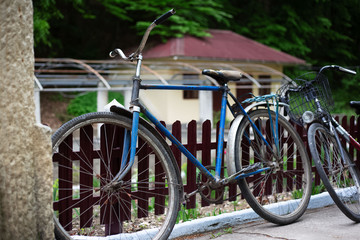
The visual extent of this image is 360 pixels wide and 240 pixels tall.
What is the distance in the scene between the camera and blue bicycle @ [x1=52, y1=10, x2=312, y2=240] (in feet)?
11.1

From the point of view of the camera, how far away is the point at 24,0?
287 cm

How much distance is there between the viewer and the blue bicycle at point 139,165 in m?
3.40

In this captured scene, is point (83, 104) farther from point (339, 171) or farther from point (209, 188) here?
point (209, 188)

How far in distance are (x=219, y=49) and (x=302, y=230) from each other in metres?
18.3

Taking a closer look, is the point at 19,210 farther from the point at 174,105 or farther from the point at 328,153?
the point at 174,105

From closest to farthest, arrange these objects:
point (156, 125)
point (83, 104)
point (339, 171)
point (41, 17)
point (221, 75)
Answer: point (156, 125) < point (221, 75) < point (339, 171) < point (41, 17) < point (83, 104)

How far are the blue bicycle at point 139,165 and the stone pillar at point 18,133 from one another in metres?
0.25

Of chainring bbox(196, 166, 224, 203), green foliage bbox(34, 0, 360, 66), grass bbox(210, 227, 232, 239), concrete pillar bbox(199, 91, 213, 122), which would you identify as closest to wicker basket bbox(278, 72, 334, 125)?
chainring bbox(196, 166, 224, 203)

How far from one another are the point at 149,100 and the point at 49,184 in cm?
1928

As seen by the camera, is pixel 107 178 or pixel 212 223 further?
pixel 212 223

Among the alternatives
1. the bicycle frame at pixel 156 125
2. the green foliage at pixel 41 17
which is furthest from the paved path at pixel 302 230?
the green foliage at pixel 41 17

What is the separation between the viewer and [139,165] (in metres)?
4.11

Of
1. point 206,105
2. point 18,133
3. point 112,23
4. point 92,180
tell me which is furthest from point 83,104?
point 18,133

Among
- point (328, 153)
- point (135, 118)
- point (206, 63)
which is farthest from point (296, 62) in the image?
point (135, 118)
